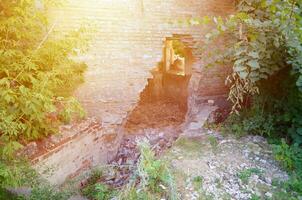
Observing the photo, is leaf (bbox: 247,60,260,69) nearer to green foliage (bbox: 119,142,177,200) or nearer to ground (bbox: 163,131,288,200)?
ground (bbox: 163,131,288,200)

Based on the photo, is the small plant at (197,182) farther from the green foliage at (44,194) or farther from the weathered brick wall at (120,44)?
the weathered brick wall at (120,44)

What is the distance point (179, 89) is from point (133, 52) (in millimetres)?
3504

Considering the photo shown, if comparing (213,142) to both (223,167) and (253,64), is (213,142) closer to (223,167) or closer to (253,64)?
(223,167)

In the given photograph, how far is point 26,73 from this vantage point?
164 inches

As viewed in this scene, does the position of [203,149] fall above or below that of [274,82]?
below

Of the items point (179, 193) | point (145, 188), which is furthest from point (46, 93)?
point (179, 193)

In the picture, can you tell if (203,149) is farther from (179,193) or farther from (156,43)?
(156,43)

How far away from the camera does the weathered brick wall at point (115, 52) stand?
5.70m

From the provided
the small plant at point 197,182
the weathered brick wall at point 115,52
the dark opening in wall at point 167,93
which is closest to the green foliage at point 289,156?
the small plant at point 197,182

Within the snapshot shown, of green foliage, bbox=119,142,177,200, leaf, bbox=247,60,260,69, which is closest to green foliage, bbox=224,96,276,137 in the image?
leaf, bbox=247,60,260,69

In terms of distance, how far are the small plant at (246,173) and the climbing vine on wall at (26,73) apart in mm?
2436

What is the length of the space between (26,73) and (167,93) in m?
6.26

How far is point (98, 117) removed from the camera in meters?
6.25

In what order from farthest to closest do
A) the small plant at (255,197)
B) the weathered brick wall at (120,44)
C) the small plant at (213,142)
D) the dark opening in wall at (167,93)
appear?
the dark opening in wall at (167,93) → the weathered brick wall at (120,44) → the small plant at (213,142) → the small plant at (255,197)
